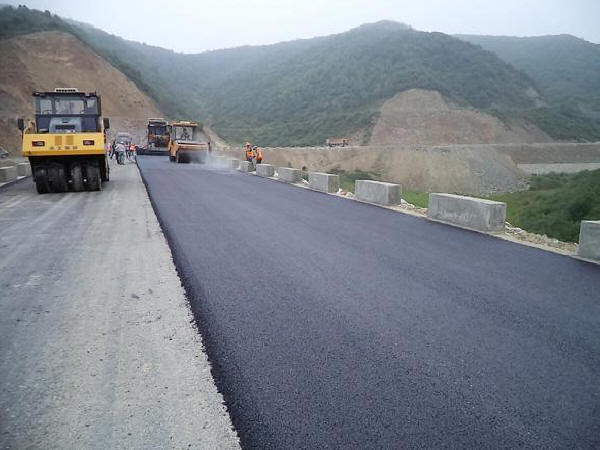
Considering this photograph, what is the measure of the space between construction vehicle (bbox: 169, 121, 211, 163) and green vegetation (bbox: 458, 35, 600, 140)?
71.8 metres

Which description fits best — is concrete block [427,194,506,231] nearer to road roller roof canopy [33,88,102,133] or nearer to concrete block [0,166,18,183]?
road roller roof canopy [33,88,102,133]

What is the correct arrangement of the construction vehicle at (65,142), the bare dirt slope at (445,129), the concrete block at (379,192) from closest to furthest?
the concrete block at (379,192) < the construction vehicle at (65,142) < the bare dirt slope at (445,129)

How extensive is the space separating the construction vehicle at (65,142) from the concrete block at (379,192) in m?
8.35

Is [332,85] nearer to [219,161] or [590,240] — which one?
[219,161]

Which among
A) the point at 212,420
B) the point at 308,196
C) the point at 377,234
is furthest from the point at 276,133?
the point at 212,420

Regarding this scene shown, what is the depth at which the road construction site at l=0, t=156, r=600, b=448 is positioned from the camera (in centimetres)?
296

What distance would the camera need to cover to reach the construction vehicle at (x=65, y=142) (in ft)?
47.0

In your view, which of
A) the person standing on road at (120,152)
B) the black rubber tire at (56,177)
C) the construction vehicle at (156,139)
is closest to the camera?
the black rubber tire at (56,177)

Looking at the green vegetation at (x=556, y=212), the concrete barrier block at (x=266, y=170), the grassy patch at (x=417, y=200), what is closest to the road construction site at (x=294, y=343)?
the concrete barrier block at (x=266, y=170)

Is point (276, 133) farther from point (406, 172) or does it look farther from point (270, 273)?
point (270, 273)

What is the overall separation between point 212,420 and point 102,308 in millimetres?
2536

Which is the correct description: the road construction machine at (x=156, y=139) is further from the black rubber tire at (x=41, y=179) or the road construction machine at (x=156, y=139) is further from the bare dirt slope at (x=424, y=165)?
the black rubber tire at (x=41, y=179)

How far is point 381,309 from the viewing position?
4973 mm

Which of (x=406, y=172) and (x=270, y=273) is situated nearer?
(x=270, y=273)
